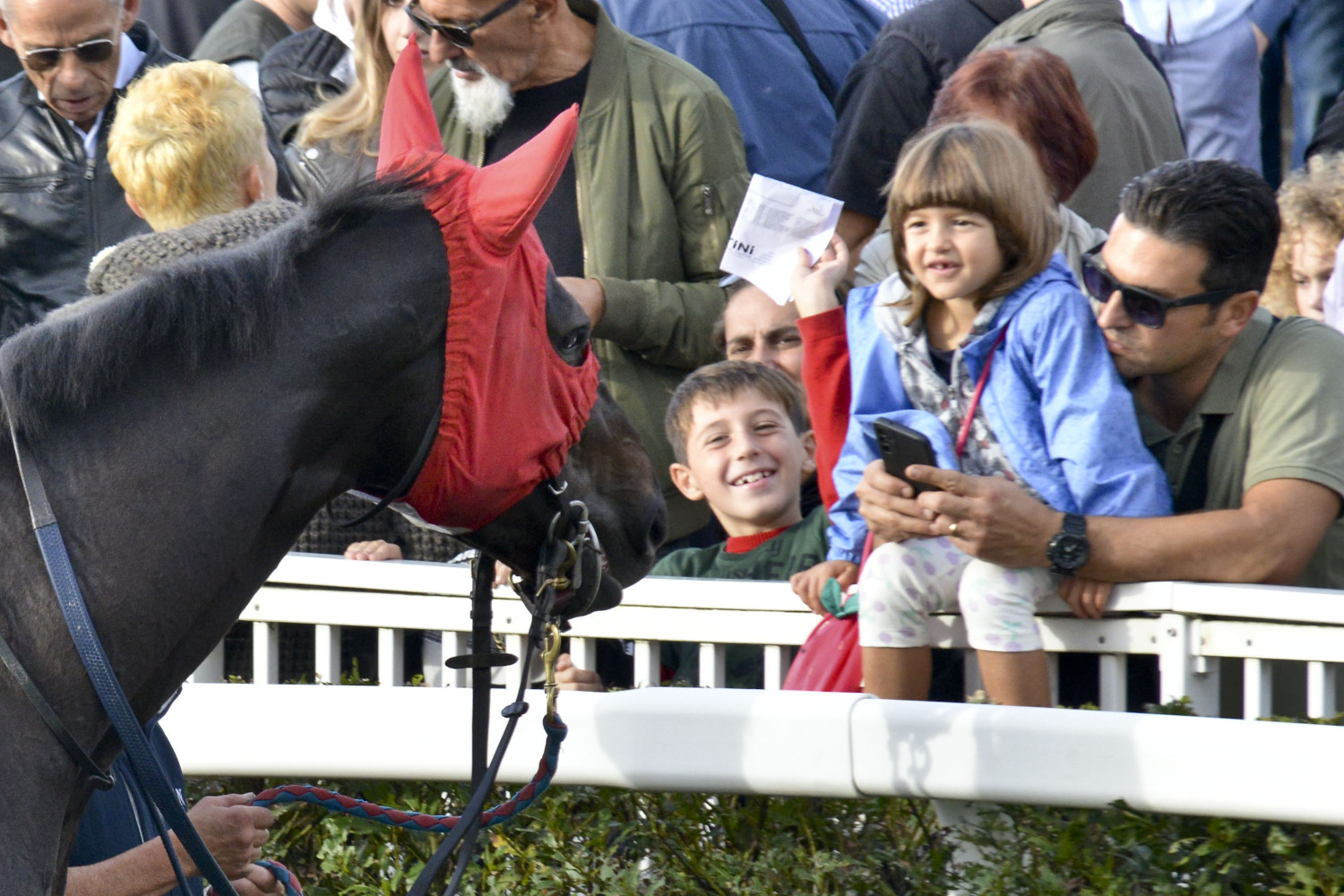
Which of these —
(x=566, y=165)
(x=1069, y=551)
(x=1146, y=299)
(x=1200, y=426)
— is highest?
(x=566, y=165)

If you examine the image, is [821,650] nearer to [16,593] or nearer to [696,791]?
[696,791]

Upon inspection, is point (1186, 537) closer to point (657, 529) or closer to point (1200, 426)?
point (1200, 426)

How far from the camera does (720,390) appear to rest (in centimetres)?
425

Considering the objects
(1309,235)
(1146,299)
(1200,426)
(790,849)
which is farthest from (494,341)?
(1309,235)

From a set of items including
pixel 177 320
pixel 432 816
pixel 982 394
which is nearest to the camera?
pixel 177 320

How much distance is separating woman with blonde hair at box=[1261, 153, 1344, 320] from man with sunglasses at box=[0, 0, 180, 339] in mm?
3332

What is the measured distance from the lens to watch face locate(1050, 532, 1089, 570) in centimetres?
331

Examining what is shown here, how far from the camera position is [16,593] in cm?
205

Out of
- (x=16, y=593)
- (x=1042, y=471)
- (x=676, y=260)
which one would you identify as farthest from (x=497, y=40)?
(x=16, y=593)

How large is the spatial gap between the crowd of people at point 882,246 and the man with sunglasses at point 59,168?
0.03 feet

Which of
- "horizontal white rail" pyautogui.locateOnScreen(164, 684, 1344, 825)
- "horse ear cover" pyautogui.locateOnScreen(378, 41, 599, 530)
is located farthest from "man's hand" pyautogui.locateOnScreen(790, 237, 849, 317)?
"horse ear cover" pyautogui.locateOnScreen(378, 41, 599, 530)

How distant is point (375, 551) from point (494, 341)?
6.17 ft

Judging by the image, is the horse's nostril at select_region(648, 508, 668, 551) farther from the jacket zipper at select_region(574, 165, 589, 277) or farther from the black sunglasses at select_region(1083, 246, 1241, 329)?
the jacket zipper at select_region(574, 165, 589, 277)

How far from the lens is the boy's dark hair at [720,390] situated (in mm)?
4258
